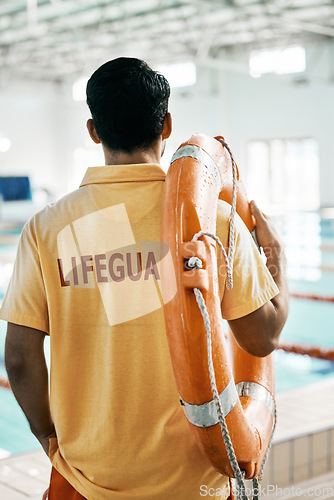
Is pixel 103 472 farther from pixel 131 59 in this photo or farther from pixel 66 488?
pixel 131 59

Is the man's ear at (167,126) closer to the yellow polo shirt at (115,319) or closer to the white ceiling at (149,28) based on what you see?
the yellow polo shirt at (115,319)

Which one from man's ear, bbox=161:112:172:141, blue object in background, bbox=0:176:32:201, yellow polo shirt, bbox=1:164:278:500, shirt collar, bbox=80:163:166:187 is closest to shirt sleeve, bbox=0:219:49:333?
yellow polo shirt, bbox=1:164:278:500

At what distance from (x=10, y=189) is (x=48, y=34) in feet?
16.8

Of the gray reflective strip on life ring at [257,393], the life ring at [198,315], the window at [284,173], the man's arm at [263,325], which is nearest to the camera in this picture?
the life ring at [198,315]

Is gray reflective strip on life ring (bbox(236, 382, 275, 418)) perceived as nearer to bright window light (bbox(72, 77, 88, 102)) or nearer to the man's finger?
the man's finger

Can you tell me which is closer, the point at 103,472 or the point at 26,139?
the point at 103,472

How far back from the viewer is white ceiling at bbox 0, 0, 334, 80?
11.5 meters

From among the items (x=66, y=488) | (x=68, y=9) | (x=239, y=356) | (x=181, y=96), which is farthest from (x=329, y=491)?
(x=181, y=96)

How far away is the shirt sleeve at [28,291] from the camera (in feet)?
3.56

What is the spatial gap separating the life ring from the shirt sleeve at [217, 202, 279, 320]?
4cm

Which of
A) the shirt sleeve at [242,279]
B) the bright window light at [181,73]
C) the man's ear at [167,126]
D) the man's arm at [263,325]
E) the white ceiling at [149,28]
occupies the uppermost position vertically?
the white ceiling at [149,28]

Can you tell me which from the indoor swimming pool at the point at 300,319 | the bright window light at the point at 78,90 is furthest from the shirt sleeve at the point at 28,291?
the bright window light at the point at 78,90

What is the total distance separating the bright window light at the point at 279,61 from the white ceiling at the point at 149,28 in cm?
22

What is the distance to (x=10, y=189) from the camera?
1750 cm
